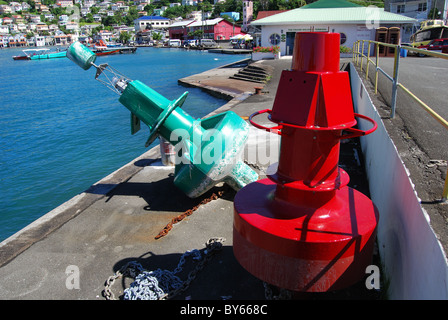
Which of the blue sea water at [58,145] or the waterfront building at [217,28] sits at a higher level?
the waterfront building at [217,28]

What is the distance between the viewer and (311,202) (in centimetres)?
314

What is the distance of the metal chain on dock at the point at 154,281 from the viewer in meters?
3.72

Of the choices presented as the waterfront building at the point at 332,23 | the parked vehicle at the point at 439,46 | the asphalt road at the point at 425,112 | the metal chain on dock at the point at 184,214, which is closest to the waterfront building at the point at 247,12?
the waterfront building at the point at 332,23

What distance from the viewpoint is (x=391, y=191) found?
3756 millimetres

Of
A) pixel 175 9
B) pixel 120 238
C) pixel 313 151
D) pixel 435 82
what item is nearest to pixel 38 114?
pixel 120 238

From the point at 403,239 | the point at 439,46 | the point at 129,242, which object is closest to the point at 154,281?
the point at 129,242

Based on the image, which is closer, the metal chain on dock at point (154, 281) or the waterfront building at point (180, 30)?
the metal chain on dock at point (154, 281)

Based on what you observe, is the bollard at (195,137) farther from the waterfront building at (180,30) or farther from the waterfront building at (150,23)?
the waterfront building at (150,23)

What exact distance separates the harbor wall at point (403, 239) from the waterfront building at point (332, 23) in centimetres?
2476

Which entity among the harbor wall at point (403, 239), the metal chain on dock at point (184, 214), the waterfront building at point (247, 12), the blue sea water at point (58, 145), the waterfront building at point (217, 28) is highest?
the waterfront building at point (247, 12)

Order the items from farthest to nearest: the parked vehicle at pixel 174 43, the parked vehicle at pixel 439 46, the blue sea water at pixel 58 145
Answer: the parked vehicle at pixel 174 43 → the parked vehicle at pixel 439 46 → the blue sea water at pixel 58 145

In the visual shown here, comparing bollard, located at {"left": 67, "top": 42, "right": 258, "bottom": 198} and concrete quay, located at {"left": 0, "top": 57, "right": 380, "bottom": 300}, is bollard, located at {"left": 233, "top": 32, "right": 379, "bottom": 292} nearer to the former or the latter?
concrete quay, located at {"left": 0, "top": 57, "right": 380, "bottom": 300}

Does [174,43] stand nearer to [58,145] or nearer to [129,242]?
[58,145]

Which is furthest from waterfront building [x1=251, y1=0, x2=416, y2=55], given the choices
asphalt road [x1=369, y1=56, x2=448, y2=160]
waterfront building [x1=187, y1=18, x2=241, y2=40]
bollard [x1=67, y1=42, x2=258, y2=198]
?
waterfront building [x1=187, y1=18, x2=241, y2=40]
